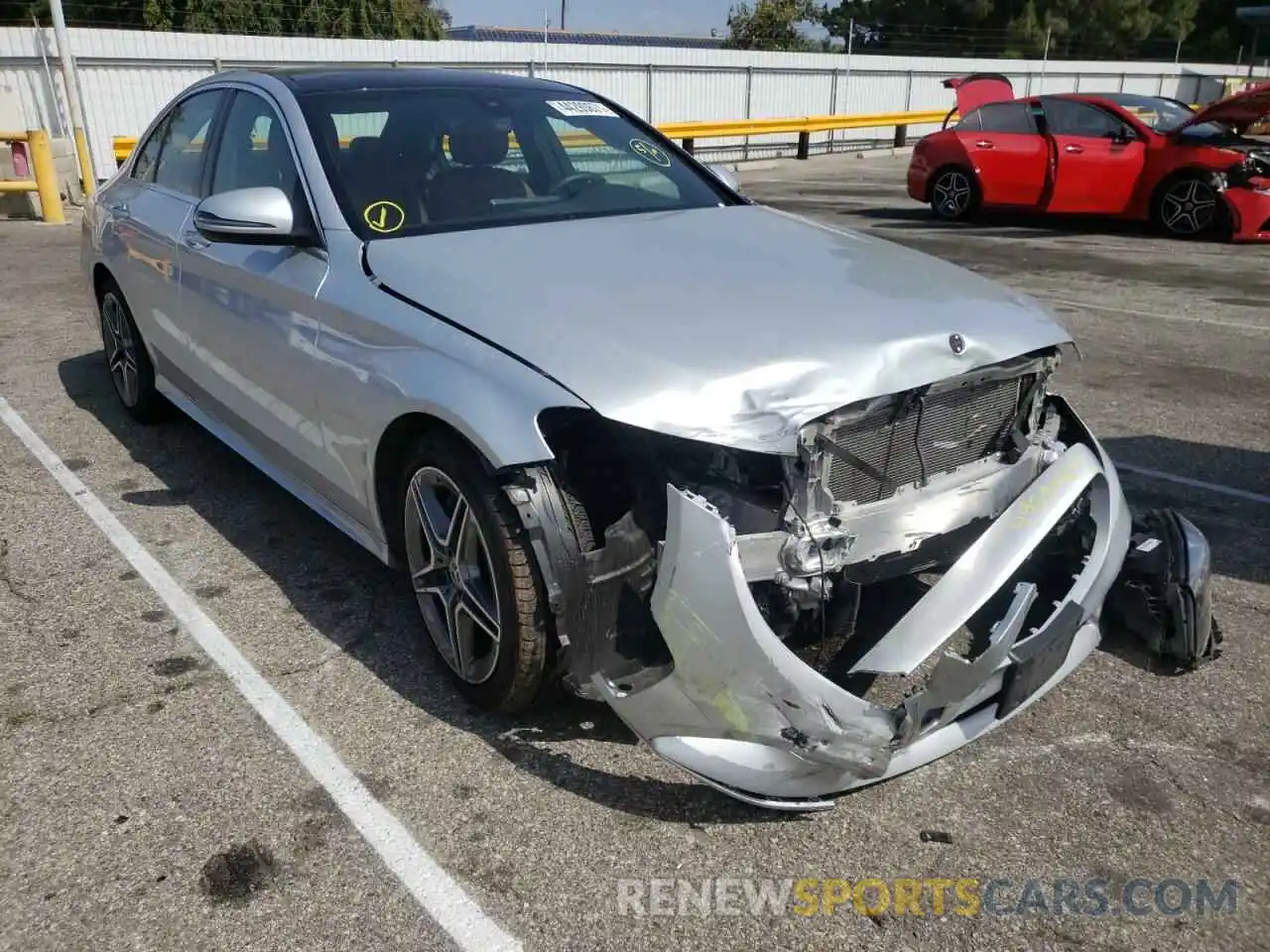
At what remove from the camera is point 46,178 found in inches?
535

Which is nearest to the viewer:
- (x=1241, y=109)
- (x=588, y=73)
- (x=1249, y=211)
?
(x=1241, y=109)

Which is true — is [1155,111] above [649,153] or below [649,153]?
below

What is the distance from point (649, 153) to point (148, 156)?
2.61 metres

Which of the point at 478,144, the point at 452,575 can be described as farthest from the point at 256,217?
the point at 452,575

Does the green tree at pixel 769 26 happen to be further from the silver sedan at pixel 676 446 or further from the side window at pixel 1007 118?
the silver sedan at pixel 676 446

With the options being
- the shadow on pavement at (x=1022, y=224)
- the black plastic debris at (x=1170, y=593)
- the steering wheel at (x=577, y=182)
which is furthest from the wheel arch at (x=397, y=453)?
the shadow on pavement at (x=1022, y=224)

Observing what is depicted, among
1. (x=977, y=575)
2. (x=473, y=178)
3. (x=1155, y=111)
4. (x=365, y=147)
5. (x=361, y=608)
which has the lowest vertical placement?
(x=361, y=608)

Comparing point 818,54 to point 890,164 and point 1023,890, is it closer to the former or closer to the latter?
point 890,164

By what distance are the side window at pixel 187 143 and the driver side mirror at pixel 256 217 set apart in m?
1.23

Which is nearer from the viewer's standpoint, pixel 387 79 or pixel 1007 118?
pixel 387 79

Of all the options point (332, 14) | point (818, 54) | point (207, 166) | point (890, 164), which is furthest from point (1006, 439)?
point (332, 14)

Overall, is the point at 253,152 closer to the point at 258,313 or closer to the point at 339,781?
the point at 258,313

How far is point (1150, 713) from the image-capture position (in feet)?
9.92

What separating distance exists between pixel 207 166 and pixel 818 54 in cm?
2495
